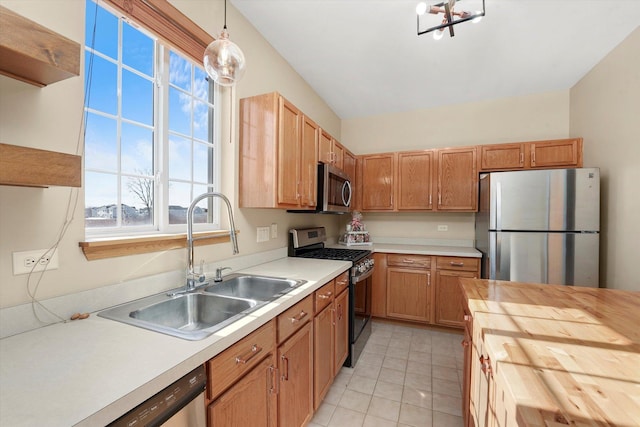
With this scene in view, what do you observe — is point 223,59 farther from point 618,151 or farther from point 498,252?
point 618,151

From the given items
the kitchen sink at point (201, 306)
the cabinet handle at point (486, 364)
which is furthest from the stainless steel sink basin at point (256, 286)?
the cabinet handle at point (486, 364)

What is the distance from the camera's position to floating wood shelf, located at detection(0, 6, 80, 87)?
2.23ft

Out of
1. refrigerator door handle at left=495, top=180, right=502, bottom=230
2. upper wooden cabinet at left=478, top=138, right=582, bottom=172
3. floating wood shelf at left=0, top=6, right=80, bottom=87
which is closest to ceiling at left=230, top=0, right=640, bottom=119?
upper wooden cabinet at left=478, top=138, right=582, bottom=172

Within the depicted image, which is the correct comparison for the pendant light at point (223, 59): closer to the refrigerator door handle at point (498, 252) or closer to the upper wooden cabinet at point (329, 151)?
the upper wooden cabinet at point (329, 151)

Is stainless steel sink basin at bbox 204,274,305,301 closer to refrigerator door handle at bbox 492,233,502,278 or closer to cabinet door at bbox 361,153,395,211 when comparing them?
Result: refrigerator door handle at bbox 492,233,502,278

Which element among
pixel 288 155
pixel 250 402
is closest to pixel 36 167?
pixel 250 402

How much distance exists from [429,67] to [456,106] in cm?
111

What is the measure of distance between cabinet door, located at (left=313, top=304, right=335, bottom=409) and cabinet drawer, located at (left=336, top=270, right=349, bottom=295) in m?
0.17

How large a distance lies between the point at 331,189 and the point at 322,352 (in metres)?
1.37

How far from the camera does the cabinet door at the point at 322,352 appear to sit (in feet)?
5.35

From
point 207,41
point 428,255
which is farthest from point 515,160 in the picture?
point 207,41

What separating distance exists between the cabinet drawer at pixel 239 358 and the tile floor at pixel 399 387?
950 millimetres

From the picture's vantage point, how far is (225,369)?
0.90 metres

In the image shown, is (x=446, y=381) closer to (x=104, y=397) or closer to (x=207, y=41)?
(x=104, y=397)
